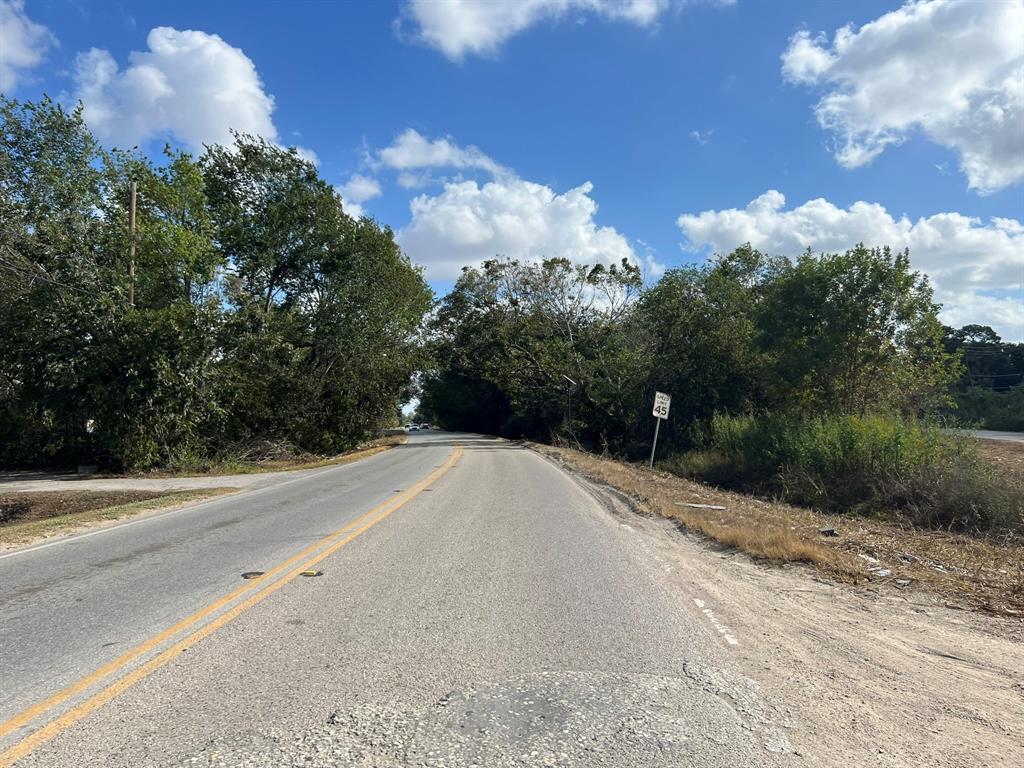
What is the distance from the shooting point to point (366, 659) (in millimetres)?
4609

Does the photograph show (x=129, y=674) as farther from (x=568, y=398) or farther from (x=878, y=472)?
(x=568, y=398)

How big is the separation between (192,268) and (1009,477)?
82.8ft

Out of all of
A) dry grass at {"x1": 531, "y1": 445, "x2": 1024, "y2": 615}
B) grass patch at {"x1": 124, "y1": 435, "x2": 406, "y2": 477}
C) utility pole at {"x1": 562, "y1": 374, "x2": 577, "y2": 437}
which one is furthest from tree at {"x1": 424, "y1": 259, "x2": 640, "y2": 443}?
dry grass at {"x1": 531, "y1": 445, "x2": 1024, "y2": 615}

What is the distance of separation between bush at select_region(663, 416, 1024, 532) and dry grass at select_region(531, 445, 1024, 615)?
111cm

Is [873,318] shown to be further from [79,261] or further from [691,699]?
[79,261]

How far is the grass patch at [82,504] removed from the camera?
12188 millimetres

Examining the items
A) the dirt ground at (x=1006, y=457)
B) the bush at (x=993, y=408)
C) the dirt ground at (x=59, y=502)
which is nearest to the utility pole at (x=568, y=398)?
the dirt ground at (x=1006, y=457)

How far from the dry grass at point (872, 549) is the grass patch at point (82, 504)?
10.2 metres

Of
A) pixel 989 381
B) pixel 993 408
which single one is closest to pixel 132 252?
pixel 993 408

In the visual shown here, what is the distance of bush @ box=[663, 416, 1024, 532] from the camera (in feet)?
40.7

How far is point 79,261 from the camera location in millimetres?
21453

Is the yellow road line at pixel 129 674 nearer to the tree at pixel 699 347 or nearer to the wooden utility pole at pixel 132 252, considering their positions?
the wooden utility pole at pixel 132 252

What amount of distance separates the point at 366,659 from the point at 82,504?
1402cm

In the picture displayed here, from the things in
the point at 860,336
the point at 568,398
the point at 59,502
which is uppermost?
the point at 860,336
